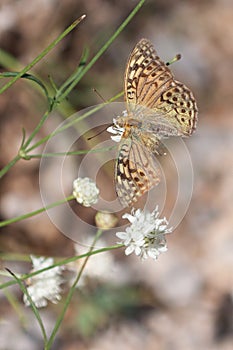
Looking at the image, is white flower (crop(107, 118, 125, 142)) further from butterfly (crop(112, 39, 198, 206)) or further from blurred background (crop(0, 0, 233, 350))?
blurred background (crop(0, 0, 233, 350))

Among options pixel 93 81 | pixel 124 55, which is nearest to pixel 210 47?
pixel 124 55

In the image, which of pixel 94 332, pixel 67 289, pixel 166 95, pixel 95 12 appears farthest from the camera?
pixel 95 12

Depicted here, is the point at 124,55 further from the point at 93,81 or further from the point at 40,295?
the point at 40,295

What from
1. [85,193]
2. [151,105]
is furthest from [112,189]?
[151,105]

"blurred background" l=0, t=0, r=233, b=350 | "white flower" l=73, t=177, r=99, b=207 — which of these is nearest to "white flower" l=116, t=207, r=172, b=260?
"white flower" l=73, t=177, r=99, b=207

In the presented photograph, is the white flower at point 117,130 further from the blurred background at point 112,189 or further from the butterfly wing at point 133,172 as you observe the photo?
the blurred background at point 112,189

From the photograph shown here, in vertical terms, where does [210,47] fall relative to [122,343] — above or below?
above

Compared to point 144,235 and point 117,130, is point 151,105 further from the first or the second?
point 144,235
